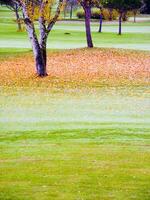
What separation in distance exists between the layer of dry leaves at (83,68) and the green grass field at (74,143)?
2.75 m

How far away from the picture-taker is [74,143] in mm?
12625

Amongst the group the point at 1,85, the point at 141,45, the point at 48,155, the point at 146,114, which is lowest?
the point at 141,45

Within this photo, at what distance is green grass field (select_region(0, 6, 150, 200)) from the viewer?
28.1 ft

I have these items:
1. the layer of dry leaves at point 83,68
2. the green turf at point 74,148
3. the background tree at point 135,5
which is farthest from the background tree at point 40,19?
the background tree at point 135,5

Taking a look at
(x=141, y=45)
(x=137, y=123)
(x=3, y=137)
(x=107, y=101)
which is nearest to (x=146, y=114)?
(x=137, y=123)

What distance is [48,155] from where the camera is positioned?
1110 centimetres

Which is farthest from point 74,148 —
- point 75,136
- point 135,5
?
point 135,5

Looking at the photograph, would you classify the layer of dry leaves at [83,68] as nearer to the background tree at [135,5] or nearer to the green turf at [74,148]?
the green turf at [74,148]

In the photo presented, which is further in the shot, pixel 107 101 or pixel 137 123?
pixel 107 101

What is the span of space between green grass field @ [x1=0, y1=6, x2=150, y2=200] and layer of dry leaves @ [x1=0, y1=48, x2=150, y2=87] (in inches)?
108

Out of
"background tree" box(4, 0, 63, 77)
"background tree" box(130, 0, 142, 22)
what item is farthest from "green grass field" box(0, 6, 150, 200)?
"background tree" box(130, 0, 142, 22)

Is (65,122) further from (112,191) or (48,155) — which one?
(112,191)

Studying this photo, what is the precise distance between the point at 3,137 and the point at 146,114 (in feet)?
17.3

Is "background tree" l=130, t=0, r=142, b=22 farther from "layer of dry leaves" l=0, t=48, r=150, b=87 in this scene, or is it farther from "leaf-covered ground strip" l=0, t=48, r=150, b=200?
"leaf-covered ground strip" l=0, t=48, r=150, b=200
